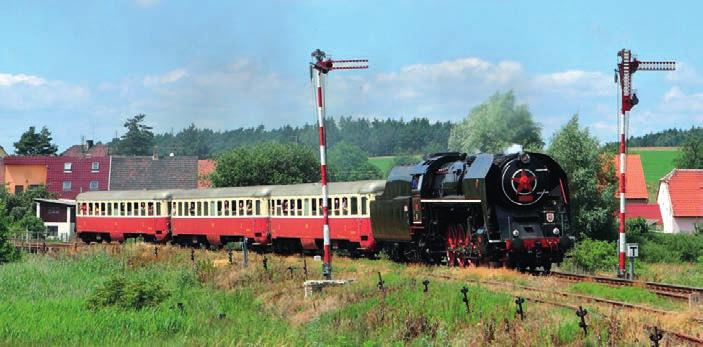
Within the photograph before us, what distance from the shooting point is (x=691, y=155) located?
96812 mm

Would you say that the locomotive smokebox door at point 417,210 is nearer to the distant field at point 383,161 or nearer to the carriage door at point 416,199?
the carriage door at point 416,199

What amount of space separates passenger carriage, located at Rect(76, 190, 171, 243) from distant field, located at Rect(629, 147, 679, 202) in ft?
205

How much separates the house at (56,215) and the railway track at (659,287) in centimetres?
4817

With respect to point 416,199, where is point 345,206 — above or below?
below

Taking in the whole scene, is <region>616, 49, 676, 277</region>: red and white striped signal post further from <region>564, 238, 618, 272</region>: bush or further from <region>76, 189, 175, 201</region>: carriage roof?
<region>76, 189, 175, 201</region>: carriage roof

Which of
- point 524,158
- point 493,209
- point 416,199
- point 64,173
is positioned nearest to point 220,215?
point 416,199

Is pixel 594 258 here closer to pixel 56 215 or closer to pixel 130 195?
pixel 130 195

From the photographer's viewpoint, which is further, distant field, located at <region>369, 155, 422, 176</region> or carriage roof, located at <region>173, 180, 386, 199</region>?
distant field, located at <region>369, 155, 422, 176</region>

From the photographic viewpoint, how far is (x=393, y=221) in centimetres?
2641

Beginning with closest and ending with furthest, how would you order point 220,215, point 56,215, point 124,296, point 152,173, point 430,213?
point 124,296 < point 430,213 < point 220,215 < point 56,215 < point 152,173

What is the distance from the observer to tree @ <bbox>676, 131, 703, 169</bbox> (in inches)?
3775

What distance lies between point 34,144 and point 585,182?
318 ft

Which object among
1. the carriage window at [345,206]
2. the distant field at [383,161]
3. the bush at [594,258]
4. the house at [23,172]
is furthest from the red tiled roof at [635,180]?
the house at [23,172]

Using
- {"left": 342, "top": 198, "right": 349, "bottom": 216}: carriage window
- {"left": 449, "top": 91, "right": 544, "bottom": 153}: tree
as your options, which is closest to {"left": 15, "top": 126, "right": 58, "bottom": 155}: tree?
{"left": 449, "top": 91, "right": 544, "bottom": 153}: tree
